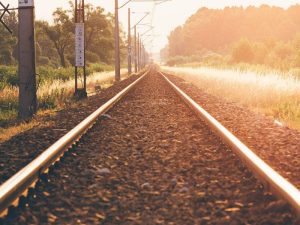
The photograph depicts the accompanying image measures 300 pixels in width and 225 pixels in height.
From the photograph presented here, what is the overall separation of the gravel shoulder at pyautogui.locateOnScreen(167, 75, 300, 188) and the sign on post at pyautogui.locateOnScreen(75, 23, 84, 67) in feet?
21.3

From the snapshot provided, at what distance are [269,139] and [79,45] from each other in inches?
390

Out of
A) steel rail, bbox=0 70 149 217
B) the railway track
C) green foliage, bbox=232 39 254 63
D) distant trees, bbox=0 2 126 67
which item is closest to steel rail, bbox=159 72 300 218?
the railway track

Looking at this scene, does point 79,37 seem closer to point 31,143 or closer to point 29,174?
point 31,143

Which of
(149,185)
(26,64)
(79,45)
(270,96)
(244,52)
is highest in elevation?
(244,52)

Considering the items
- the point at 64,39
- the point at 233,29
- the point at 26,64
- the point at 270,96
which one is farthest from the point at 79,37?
the point at 233,29

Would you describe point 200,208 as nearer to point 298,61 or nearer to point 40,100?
point 40,100

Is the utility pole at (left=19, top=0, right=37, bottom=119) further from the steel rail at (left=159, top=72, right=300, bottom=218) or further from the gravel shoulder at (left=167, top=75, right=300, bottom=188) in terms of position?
the steel rail at (left=159, top=72, right=300, bottom=218)

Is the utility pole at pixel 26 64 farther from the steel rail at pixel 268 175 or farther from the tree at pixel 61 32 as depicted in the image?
the tree at pixel 61 32

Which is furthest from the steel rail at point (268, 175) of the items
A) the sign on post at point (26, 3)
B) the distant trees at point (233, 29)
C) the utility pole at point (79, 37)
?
the distant trees at point (233, 29)

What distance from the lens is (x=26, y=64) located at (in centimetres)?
901

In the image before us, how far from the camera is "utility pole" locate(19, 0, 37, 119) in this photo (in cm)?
891

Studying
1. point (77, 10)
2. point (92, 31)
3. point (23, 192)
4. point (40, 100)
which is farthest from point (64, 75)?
point (92, 31)

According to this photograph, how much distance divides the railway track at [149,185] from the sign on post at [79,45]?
875 cm

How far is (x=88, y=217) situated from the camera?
3064 mm
